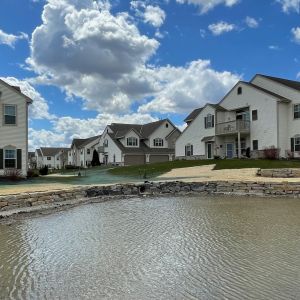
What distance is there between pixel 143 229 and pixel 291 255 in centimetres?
411

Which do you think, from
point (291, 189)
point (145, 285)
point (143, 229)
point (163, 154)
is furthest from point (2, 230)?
point (163, 154)

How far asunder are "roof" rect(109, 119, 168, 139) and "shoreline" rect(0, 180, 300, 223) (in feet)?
126

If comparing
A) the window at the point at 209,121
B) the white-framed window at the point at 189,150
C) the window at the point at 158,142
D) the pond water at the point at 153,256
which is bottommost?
the pond water at the point at 153,256

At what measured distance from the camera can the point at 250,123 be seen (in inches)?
1519

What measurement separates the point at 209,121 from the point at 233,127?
13.3 feet

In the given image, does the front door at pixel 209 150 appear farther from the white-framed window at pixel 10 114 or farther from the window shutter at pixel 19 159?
the white-framed window at pixel 10 114

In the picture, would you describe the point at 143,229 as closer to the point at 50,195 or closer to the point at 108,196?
the point at 50,195

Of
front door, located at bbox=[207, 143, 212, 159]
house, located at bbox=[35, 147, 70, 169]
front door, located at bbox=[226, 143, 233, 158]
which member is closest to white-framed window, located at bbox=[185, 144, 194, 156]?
front door, located at bbox=[207, 143, 212, 159]

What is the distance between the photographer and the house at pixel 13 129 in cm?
2812

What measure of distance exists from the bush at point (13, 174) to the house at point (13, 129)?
0.26m

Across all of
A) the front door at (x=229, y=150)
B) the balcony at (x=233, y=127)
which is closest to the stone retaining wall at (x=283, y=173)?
the balcony at (x=233, y=127)

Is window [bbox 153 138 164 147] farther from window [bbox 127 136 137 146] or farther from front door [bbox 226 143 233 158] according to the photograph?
front door [bbox 226 143 233 158]

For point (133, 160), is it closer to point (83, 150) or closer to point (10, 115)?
point (83, 150)

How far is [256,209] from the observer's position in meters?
14.1
